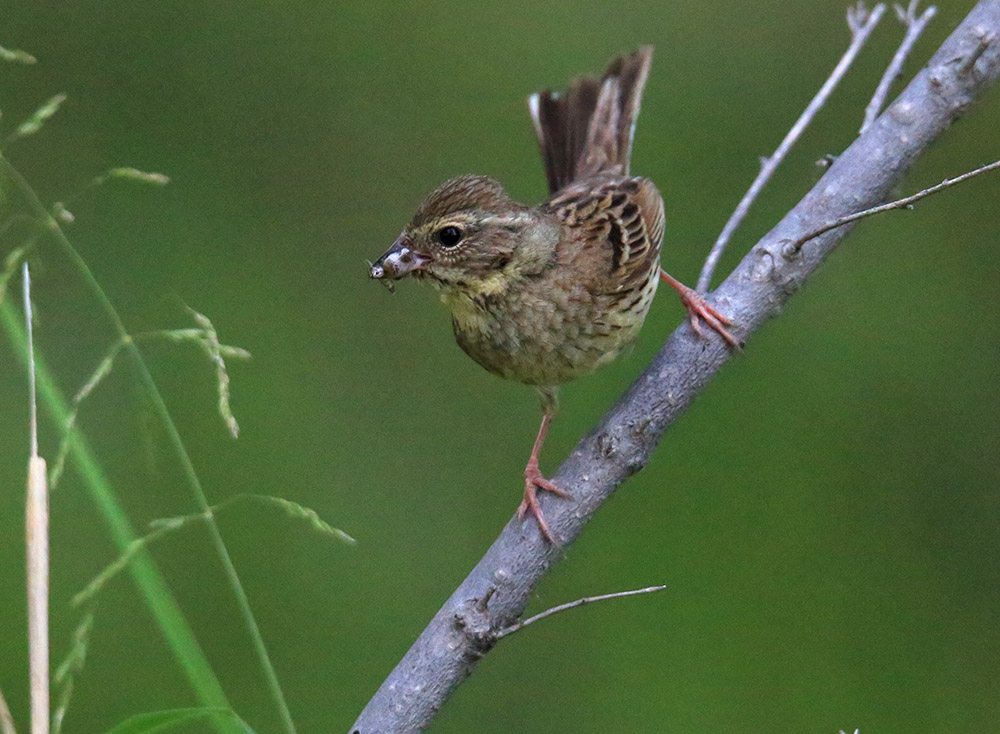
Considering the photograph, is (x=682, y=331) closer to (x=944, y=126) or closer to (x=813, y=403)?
(x=944, y=126)

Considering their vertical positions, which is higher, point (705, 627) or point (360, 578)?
point (360, 578)

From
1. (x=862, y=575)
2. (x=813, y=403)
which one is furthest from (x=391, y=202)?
(x=862, y=575)

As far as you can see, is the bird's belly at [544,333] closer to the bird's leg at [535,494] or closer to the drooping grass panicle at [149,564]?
the bird's leg at [535,494]

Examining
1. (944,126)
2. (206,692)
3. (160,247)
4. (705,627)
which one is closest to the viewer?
(206,692)

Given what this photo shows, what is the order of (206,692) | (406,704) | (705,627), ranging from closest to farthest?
(206,692), (406,704), (705,627)

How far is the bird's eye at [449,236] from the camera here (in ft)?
8.84

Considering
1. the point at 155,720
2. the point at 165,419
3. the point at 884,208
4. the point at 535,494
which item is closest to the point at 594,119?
the point at 535,494

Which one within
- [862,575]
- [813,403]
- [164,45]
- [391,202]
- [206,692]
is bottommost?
[862,575]

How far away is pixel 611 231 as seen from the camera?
9.86 ft

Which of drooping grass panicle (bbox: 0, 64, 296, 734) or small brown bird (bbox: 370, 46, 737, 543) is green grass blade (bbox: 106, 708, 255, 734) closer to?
drooping grass panicle (bbox: 0, 64, 296, 734)

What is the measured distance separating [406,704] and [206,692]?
1.19 feet

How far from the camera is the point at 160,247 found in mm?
4664

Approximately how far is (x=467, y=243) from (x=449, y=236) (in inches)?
1.7

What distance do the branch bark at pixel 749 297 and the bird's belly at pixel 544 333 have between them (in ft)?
1.61
